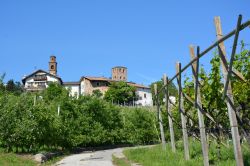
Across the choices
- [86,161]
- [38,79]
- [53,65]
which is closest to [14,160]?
[86,161]

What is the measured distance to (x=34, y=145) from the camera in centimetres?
2036

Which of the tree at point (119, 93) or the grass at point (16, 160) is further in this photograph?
the tree at point (119, 93)

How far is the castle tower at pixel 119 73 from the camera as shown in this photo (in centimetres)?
15600

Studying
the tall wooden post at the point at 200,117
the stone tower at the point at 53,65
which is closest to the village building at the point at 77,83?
the stone tower at the point at 53,65

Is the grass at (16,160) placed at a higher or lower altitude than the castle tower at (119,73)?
lower

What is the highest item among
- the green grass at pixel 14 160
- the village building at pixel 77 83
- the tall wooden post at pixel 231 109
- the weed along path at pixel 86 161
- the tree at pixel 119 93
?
the village building at pixel 77 83

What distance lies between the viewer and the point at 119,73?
516 feet

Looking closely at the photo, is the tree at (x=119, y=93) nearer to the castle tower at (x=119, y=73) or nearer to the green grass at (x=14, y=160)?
the castle tower at (x=119, y=73)

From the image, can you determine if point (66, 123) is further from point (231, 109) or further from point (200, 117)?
Answer: point (231, 109)

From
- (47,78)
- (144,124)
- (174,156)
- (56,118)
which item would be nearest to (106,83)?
(47,78)

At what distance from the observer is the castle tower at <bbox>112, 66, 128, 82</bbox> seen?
156 m

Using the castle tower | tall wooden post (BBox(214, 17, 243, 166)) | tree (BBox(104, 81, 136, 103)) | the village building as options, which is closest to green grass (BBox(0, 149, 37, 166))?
tall wooden post (BBox(214, 17, 243, 166))

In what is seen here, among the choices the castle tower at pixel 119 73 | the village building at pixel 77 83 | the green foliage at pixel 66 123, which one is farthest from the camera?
the castle tower at pixel 119 73

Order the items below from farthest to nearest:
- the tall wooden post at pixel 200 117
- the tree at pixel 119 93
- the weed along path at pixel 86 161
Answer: the tree at pixel 119 93
the weed along path at pixel 86 161
the tall wooden post at pixel 200 117
